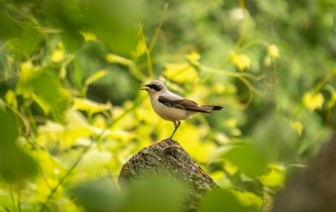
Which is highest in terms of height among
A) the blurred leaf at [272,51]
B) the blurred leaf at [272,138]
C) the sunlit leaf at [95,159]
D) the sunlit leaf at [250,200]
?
the blurred leaf at [272,51]

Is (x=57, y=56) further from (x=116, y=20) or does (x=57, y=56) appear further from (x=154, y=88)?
(x=116, y=20)

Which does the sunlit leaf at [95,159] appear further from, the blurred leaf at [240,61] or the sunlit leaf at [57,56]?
the blurred leaf at [240,61]

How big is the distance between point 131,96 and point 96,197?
471 centimetres

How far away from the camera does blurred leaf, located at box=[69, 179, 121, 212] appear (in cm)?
61

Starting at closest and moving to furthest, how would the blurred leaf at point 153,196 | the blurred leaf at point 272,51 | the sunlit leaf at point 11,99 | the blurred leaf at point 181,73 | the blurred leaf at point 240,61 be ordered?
the blurred leaf at point 153,196 < the sunlit leaf at point 11,99 < the blurred leaf at point 272,51 < the blurred leaf at point 240,61 < the blurred leaf at point 181,73

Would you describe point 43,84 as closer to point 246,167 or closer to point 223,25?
point 246,167

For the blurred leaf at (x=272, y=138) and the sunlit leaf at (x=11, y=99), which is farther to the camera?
the sunlit leaf at (x=11, y=99)

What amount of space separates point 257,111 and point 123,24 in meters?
4.75

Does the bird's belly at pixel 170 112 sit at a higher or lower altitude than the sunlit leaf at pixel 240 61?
lower

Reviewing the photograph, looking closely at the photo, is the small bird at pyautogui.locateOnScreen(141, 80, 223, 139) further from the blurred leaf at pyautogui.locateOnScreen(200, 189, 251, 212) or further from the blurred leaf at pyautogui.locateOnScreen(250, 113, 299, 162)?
the blurred leaf at pyautogui.locateOnScreen(200, 189, 251, 212)

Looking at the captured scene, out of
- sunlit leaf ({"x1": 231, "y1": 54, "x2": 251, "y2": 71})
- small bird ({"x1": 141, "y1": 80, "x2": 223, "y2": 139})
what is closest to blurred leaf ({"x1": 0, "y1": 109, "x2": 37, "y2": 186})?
small bird ({"x1": 141, "y1": 80, "x2": 223, "y2": 139})

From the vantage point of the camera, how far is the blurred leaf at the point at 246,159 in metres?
0.80

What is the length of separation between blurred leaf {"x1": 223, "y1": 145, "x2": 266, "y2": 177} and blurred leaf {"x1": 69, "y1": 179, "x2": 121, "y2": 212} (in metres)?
0.22

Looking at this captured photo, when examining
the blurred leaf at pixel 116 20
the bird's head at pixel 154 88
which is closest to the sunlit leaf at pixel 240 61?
the bird's head at pixel 154 88
